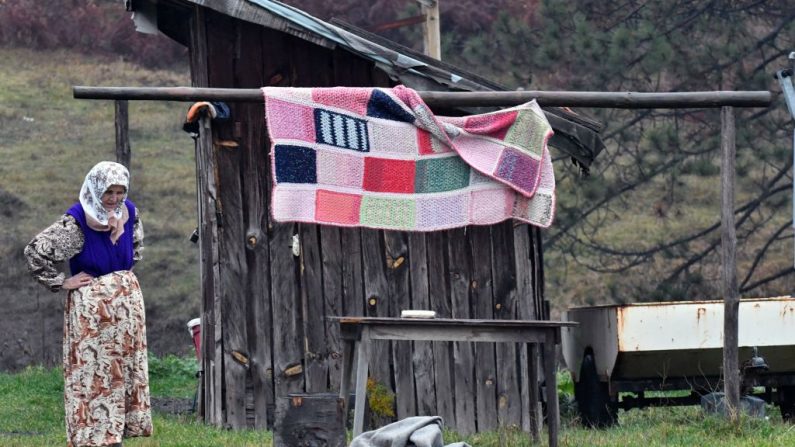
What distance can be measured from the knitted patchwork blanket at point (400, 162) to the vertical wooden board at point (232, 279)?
5.04 ft

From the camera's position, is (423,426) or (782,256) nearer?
(423,426)

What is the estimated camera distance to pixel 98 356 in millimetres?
7758

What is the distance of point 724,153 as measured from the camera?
8617 millimetres

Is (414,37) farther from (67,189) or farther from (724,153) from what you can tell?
(724,153)

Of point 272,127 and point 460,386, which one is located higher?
point 272,127

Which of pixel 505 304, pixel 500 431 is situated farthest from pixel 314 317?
pixel 500 431

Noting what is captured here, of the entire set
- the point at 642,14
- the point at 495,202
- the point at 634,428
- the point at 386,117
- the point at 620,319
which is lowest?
the point at 634,428

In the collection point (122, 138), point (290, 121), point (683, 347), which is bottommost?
point (683, 347)

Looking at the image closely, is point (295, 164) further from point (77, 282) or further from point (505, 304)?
point (505, 304)

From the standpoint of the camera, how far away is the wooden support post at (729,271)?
862 centimetres

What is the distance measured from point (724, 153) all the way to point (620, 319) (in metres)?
2.00

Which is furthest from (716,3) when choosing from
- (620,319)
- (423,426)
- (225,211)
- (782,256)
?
(423,426)

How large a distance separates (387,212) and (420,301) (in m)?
1.58

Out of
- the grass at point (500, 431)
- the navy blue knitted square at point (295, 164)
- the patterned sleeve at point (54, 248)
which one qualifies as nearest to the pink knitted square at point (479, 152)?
the navy blue knitted square at point (295, 164)
